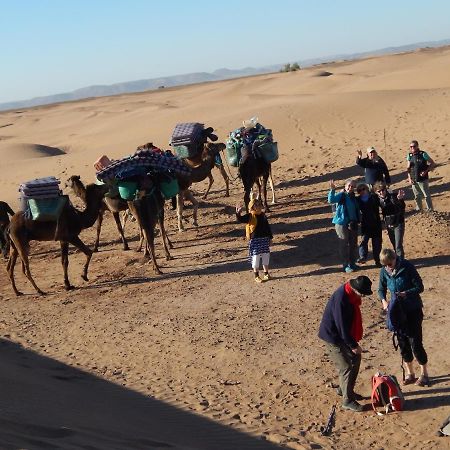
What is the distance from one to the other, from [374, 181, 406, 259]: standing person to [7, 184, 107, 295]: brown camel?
5054mm

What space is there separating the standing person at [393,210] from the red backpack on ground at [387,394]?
4378 millimetres

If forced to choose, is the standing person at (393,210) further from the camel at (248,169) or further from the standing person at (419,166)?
the camel at (248,169)

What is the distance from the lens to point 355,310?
7.67 m

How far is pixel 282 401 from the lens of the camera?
8430 mm

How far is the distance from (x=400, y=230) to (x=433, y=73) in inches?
1366

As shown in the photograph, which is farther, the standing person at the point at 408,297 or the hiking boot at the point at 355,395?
the hiking boot at the point at 355,395

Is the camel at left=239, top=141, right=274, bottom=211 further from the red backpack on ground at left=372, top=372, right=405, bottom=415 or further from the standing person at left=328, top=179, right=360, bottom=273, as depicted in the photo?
the red backpack on ground at left=372, top=372, right=405, bottom=415

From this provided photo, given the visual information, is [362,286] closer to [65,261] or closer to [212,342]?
[212,342]

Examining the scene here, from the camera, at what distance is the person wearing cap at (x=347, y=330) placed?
297 inches

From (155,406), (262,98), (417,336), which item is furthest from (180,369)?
(262,98)

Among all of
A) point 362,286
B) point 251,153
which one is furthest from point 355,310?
point 251,153

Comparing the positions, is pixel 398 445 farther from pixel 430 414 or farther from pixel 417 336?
pixel 417 336

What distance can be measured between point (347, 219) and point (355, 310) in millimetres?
4776

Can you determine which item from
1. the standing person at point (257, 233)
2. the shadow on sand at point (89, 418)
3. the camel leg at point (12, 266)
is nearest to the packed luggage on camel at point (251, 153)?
the standing person at point (257, 233)
